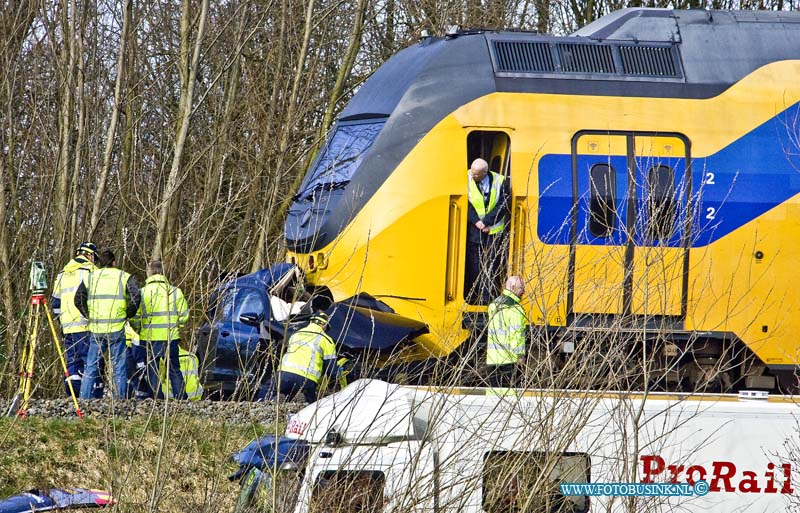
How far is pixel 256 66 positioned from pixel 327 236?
26.6 ft

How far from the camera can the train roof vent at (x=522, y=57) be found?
10.2 metres

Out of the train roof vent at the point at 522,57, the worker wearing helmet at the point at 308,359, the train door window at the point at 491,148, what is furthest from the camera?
the train roof vent at the point at 522,57

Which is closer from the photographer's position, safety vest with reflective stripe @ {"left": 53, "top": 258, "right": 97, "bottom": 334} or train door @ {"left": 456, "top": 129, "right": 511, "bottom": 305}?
train door @ {"left": 456, "top": 129, "right": 511, "bottom": 305}

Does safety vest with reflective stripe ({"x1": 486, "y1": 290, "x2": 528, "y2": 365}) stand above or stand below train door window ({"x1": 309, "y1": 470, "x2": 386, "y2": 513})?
above

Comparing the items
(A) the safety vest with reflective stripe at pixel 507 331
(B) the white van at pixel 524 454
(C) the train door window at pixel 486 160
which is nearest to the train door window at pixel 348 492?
(B) the white van at pixel 524 454

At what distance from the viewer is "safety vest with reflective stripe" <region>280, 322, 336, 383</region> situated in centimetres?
898

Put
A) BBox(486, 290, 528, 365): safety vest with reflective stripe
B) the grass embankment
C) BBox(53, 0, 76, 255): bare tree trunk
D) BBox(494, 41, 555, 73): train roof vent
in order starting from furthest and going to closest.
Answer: BBox(53, 0, 76, 255): bare tree trunk → BBox(494, 41, 555, 73): train roof vent → BBox(486, 290, 528, 365): safety vest with reflective stripe → the grass embankment

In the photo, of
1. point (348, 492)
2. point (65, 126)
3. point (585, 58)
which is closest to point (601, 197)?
point (585, 58)

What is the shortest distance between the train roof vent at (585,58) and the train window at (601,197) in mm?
920

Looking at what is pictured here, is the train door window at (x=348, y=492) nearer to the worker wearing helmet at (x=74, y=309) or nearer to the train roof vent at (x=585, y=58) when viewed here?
the train roof vent at (x=585, y=58)

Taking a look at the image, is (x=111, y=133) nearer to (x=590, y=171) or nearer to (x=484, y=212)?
(x=484, y=212)

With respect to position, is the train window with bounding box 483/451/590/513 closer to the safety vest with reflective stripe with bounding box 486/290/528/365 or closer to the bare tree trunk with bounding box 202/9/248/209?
the safety vest with reflective stripe with bounding box 486/290/528/365

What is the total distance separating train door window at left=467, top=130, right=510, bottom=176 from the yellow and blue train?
2 centimetres

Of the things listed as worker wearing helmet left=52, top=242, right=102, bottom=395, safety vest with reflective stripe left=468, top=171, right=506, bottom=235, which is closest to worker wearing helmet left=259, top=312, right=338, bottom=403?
safety vest with reflective stripe left=468, top=171, right=506, bottom=235
